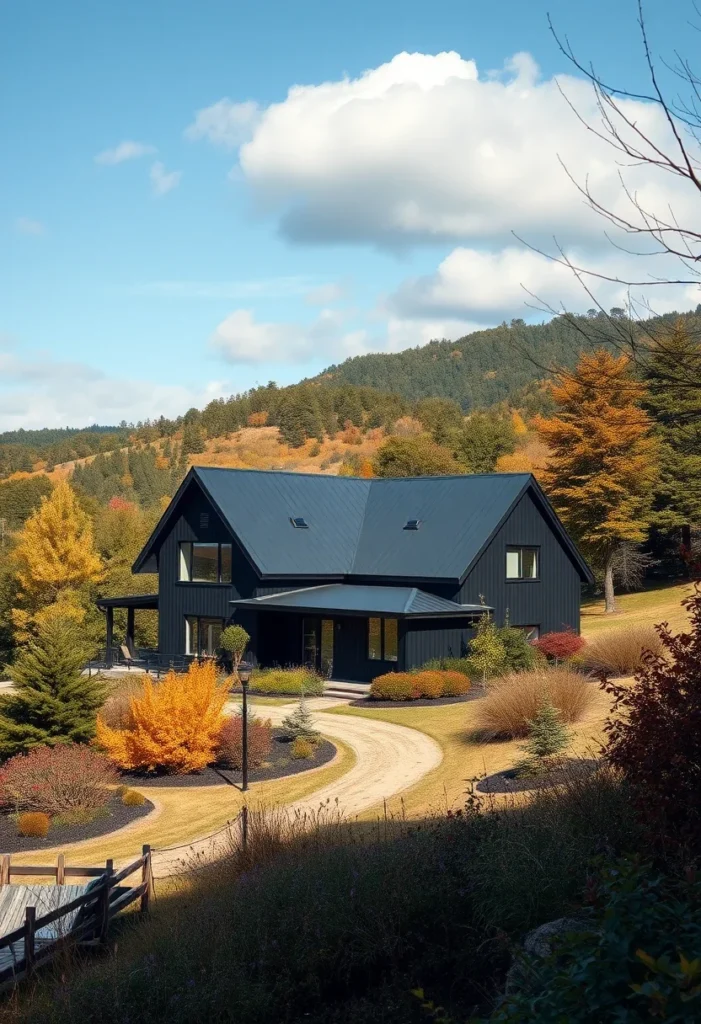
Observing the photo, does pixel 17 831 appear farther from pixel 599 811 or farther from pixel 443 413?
pixel 443 413

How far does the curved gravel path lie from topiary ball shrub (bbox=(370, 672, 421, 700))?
174 centimetres

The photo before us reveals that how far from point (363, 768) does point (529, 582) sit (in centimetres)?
1546

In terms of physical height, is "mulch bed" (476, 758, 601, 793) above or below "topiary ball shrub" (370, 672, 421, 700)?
above

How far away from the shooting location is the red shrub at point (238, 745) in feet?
67.9

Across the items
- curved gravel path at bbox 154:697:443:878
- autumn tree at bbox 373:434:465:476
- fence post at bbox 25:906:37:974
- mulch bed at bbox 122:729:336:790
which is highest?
autumn tree at bbox 373:434:465:476

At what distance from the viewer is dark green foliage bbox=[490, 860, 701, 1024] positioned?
4270 mm

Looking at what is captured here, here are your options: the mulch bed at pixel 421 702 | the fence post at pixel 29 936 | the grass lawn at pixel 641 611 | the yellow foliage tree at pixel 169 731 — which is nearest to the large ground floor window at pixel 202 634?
the mulch bed at pixel 421 702

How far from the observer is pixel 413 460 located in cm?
6819

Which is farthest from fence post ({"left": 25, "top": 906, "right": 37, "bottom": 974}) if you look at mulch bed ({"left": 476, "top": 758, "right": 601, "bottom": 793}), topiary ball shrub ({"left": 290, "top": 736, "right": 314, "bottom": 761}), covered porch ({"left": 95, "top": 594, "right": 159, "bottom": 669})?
covered porch ({"left": 95, "top": 594, "right": 159, "bottom": 669})

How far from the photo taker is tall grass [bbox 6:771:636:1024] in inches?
286

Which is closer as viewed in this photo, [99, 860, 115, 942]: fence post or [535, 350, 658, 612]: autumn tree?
[99, 860, 115, 942]: fence post

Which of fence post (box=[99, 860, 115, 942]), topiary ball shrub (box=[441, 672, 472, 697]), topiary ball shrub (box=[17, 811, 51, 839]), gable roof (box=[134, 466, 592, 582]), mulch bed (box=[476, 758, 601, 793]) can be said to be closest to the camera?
→ fence post (box=[99, 860, 115, 942])

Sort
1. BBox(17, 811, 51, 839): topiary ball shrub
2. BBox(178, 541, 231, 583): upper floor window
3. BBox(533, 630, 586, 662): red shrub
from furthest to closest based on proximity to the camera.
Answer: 1. BBox(178, 541, 231, 583): upper floor window
2. BBox(533, 630, 586, 662): red shrub
3. BBox(17, 811, 51, 839): topiary ball shrub

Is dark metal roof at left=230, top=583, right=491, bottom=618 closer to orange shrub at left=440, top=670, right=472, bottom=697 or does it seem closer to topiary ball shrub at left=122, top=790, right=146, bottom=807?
orange shrub at left=440, top=670, right=472, bottom=697
